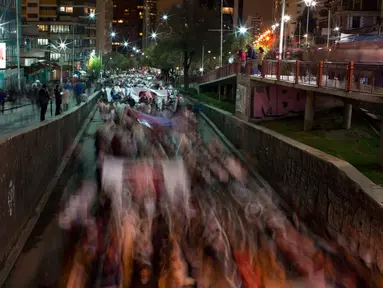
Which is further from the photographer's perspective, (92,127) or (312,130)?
(92,127)

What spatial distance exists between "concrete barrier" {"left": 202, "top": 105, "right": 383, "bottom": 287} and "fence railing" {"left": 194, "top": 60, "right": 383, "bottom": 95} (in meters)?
2.30

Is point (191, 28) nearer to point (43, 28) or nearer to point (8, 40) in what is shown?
point (8, 40)

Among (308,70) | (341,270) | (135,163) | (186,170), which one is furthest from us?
(308,70)

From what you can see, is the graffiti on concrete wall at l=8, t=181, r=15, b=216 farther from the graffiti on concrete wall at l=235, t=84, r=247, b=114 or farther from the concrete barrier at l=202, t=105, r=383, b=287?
the graffiti on concrete wall at l=235, t=84, r=247, b=114

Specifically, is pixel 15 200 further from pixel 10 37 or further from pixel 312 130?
pixel 10 37

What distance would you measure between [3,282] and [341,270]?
16.7 ft

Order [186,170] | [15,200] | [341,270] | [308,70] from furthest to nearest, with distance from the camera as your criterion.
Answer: [308,70], [186,170], [15,200], [341,270]

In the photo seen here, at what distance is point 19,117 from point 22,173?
21868mm

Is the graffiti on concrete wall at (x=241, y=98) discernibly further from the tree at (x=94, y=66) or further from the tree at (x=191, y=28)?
the tree at (x=94, y=66)

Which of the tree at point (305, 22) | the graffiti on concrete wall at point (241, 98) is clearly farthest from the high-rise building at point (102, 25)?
the graffiti on concrete wall at point (241, 98)

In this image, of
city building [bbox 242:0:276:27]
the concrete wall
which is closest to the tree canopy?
city building [bbox 242:0:276:27]

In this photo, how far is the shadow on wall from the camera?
93.9ft

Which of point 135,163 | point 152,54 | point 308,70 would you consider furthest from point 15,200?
point 152,54

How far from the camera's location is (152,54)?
95.3 metres
